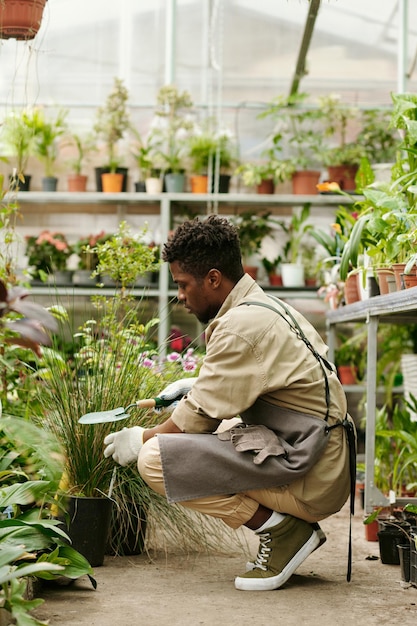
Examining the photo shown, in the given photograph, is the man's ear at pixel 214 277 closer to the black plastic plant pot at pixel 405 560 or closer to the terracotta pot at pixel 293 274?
the black plastic plant pot at pixel 405 560

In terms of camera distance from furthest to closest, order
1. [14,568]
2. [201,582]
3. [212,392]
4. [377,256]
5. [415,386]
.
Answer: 1. [415,386]
2. [377,256]
3. [201,582]
4. [212,392]
5. [14,568]

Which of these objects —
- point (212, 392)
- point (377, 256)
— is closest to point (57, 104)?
point (377, 256)

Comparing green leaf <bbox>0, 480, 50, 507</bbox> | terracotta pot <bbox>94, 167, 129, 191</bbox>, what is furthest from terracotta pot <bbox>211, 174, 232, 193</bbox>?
green leaf <bbox>0, 480, 50, 507</bbox>

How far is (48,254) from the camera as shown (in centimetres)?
703

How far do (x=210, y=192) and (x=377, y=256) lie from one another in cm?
295

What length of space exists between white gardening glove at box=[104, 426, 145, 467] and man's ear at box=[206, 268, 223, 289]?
0.57 m

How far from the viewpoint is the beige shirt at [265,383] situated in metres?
2.98

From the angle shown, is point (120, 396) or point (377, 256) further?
point (377, 256)

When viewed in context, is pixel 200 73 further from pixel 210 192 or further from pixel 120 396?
pixel 120 396

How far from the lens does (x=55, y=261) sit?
7.11 meters

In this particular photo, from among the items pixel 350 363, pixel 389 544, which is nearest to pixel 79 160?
pixel 350 363

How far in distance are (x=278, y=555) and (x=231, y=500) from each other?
241 mm

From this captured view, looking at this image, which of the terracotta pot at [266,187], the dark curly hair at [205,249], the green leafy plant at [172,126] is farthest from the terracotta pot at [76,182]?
the dark curly hair at [205,249]

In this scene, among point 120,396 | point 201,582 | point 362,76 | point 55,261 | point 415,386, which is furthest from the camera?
point 362,76
